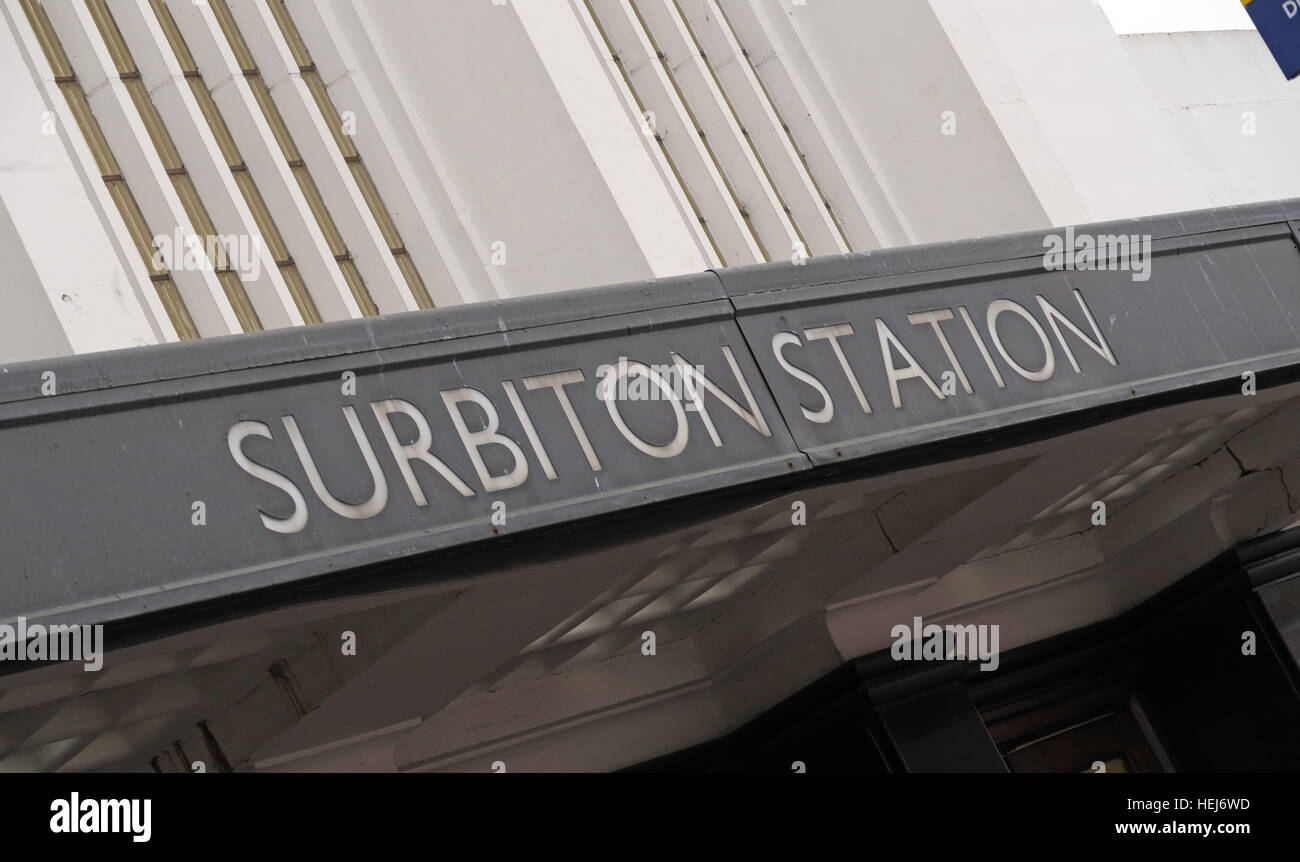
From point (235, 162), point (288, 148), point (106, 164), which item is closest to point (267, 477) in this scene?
point (106, 164)

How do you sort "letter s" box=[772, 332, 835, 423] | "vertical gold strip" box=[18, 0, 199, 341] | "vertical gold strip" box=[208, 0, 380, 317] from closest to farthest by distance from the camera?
1. "letter s" box=[772, 332, 835, 423]
2. "vertical gold strip" box=[18, 0, 199, 341]
3. "vertical gold strip" box=[208, 0, 380, 317]

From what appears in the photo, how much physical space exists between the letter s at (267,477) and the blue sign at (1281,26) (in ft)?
24.5

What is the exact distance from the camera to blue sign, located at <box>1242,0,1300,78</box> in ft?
28.9

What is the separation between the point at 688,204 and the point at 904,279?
16.6 feet

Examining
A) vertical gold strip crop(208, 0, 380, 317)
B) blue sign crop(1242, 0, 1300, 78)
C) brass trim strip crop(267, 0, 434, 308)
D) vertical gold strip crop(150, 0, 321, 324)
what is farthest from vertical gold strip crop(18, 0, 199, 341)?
blue sign crop(1242, 0, 1300, 78)

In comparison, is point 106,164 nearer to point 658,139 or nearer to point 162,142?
point 162,142

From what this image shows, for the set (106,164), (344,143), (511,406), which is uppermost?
(344,143)

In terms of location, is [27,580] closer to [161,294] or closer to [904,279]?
[904,279]

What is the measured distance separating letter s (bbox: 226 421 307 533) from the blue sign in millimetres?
7480

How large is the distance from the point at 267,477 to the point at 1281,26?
7.68 meters

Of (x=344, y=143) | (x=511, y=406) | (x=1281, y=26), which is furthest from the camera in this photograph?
(x=1281, y=26)

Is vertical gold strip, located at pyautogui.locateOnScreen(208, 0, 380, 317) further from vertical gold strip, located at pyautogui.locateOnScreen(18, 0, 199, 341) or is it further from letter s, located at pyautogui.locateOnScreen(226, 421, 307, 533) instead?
letter s, located at pyautogui.locateOnScreen(226, 421, 307, 533)

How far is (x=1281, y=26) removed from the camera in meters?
8.91
